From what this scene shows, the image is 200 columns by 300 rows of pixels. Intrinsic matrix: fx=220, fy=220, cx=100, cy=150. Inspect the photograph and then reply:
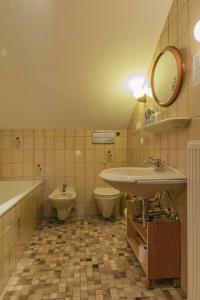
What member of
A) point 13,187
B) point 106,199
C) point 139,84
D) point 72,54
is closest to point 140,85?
point 139,84

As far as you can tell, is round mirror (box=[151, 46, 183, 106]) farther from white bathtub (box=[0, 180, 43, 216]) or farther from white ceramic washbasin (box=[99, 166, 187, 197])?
white bathtub (box=[0, 180, 43, 216])

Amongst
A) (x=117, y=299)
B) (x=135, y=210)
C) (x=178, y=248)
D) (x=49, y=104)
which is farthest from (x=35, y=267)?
(x=49, y=104)

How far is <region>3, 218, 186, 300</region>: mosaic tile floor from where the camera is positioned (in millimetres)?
1665

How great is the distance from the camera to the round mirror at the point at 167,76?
1763 millimetres

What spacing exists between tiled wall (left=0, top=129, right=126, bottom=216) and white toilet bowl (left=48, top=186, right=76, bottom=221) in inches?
13.3

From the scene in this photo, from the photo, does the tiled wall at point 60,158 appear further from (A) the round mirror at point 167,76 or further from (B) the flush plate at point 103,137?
(A) the round mirror at point 167,76

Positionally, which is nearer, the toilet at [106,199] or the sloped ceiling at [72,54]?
the sloped ceiling at [72,54]

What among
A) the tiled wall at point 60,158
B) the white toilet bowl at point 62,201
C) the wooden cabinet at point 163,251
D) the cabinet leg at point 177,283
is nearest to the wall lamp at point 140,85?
the tiled wall at point 60,158

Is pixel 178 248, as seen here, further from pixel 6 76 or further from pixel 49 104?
pixel 6 76

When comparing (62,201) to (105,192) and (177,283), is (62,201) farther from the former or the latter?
(177,283)

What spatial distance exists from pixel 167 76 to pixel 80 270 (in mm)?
1921

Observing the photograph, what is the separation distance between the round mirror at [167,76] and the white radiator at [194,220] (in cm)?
61

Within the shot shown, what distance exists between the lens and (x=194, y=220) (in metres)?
1.41

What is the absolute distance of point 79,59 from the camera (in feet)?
8.20
